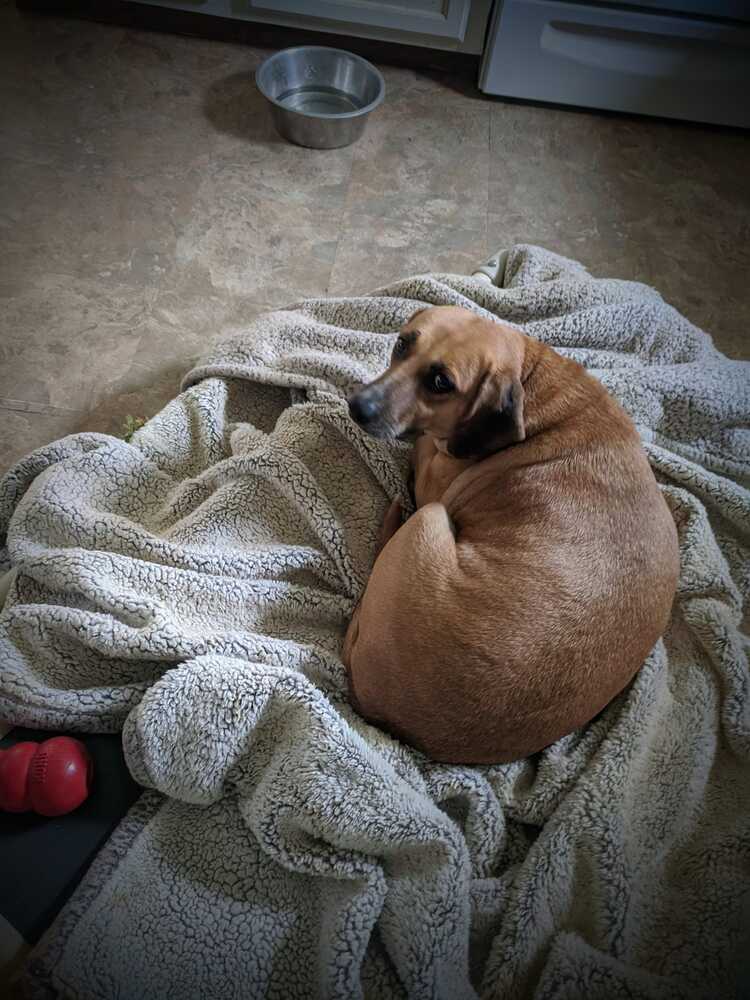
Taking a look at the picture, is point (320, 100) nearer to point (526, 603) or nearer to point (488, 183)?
point (488, 183)

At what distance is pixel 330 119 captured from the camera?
3.22 m

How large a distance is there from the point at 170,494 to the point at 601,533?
1160 millimetres

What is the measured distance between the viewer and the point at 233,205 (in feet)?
10.3

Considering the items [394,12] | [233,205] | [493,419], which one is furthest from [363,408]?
[394,12]

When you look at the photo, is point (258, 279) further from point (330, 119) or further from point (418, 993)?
point (418, 993)

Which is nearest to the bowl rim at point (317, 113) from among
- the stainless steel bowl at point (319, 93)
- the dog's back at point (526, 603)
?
the stainless steel bowl at point (319, 93)

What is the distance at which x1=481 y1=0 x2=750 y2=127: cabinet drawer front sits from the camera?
10.7 feet

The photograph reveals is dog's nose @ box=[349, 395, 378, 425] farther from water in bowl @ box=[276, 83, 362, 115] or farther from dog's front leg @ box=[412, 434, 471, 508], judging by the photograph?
water in bowl @ box=[276, 83, 362, 115]

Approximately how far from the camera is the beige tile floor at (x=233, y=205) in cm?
269

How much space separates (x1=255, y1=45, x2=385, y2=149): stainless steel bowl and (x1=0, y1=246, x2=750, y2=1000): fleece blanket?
1660 millimetres

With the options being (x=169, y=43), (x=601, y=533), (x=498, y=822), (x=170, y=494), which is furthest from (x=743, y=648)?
(x=169, y=43)

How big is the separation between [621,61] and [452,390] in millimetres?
2720

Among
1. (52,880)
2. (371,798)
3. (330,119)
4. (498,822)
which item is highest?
(330,119)

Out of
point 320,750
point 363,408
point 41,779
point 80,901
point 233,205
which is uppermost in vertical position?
point 363,408
